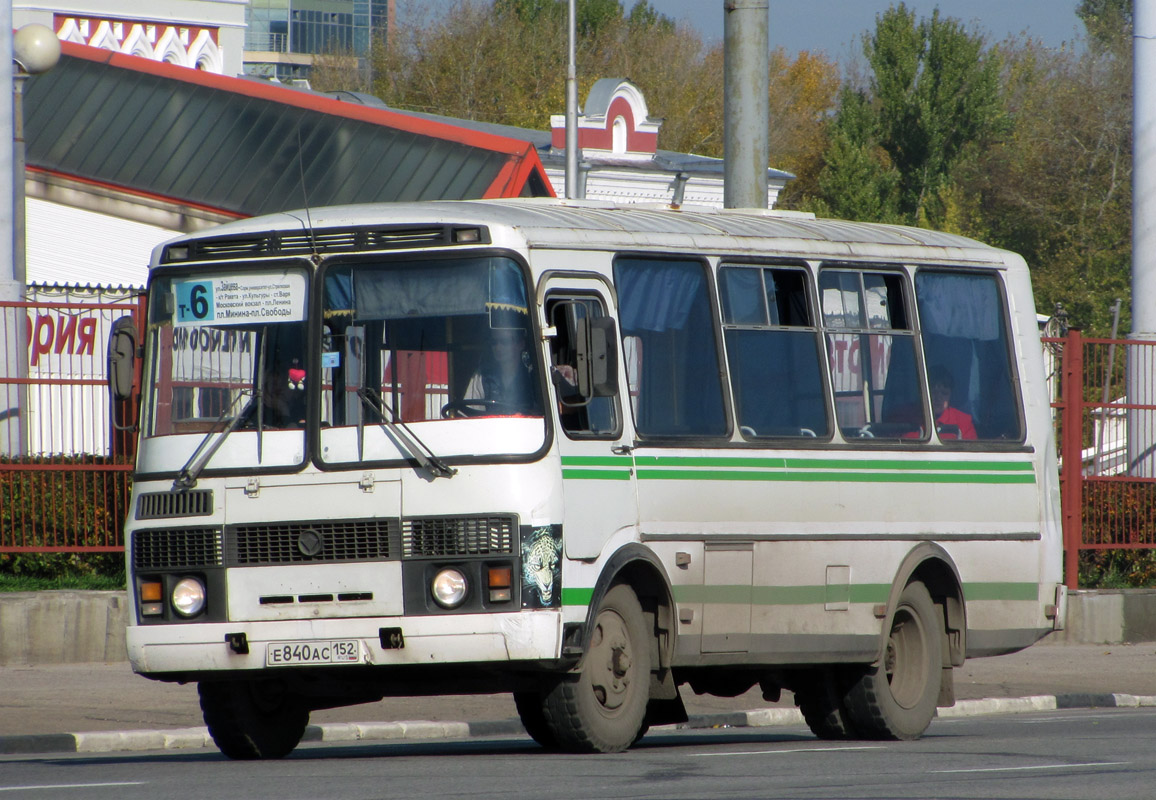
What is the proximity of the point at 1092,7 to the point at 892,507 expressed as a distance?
381ft

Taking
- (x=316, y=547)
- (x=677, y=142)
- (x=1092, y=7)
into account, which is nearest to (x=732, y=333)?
(x=316, y=547)

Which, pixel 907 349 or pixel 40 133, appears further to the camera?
pixel 40 133

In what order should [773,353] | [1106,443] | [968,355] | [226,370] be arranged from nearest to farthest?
[226,370] < [773,353] < [968,355] < [1106,443]

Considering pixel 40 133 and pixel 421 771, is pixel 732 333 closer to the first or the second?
pixel 421 771

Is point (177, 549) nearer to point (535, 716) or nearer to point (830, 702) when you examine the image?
point (535, 716)

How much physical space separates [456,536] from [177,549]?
146 cm

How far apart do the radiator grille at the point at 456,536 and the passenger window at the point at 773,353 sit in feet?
6.32

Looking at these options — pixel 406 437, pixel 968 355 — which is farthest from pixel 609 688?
pixel 968 355

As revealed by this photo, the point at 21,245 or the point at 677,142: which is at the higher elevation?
the point at 677,142

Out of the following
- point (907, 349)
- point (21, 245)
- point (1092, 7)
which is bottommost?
point (907, 349)

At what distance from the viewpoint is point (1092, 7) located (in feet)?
397

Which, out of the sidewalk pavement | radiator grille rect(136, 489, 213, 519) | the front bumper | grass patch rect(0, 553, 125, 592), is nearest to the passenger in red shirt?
the sidewalk pavement

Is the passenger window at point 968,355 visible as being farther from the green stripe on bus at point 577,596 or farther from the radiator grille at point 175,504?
the radiator grille at point 175,504

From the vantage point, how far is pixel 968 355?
1219 cm
